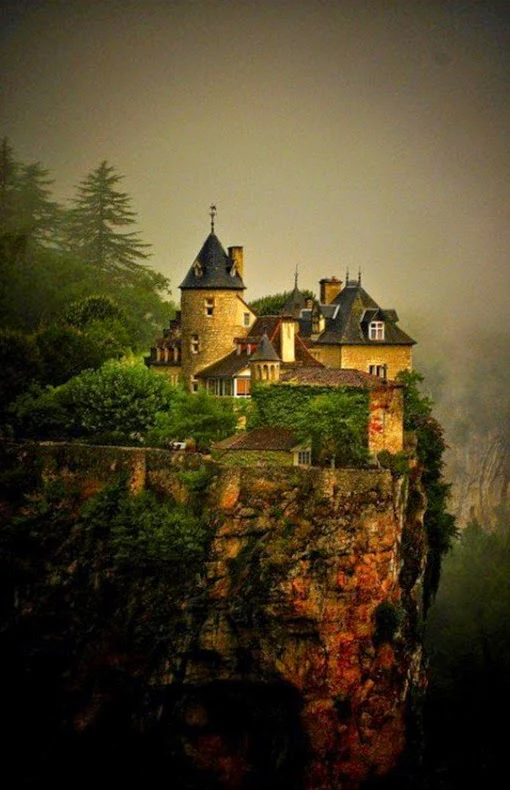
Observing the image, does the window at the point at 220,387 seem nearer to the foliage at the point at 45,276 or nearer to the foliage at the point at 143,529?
the foliage at the point at 143,529

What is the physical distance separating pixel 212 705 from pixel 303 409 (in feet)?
32.9

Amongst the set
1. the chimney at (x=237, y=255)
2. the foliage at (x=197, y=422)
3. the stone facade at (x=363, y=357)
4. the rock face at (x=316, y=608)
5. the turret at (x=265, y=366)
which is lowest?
the rock face at (x=316, y=608)

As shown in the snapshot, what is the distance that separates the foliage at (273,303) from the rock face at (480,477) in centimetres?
2315

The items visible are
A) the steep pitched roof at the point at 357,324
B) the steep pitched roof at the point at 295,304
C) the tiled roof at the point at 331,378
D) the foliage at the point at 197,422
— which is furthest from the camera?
the steep pitched roof at the point at 295,304

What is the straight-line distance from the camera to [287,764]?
46719 millimetres

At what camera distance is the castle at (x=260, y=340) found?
52.2 meters

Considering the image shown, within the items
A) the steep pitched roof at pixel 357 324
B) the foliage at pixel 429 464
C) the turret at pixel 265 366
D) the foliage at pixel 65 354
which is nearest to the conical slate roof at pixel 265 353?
the turret at pixel 265 366

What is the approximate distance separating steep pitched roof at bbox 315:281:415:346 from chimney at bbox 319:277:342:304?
2.67 m

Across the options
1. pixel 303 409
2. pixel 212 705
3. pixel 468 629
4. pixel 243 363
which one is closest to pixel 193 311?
pixel 243 363

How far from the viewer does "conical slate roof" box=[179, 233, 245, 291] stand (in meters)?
55.8

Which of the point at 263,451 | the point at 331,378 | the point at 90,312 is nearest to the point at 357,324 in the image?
the point at 331,378

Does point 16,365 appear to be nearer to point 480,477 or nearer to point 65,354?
point 65,354

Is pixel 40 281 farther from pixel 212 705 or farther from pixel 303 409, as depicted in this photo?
pixel 212 705

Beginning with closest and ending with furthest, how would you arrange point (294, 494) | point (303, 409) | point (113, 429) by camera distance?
point (294, 494), point (303, 409), point (113, 429)
